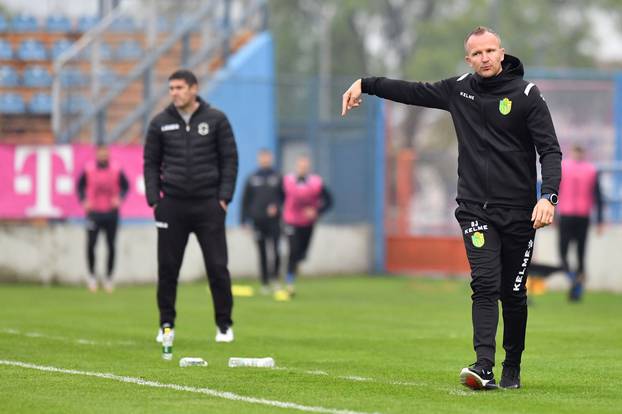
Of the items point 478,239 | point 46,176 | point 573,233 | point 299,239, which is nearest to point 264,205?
point 299,239

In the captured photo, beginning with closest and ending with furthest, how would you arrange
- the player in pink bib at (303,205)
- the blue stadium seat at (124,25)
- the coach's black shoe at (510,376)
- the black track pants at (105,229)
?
the coach's black shoe at (510,376) < the player in pink bib at (303,205) < the black track pants at (105,229) < the blue stadium seat at (124,25)

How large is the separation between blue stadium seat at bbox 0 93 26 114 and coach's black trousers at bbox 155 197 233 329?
1463 cm

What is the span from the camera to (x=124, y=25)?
26844 mm

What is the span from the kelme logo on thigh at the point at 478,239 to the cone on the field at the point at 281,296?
37.9ft

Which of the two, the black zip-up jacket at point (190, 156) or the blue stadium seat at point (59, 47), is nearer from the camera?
the black zip-up jacket at point (190, 156)

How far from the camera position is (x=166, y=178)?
43.1 ft

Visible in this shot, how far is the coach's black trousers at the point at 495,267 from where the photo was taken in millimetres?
9609

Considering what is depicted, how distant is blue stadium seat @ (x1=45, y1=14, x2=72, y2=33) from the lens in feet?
96.6

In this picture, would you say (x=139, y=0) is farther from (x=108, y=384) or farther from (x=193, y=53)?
(x=108, y=384)

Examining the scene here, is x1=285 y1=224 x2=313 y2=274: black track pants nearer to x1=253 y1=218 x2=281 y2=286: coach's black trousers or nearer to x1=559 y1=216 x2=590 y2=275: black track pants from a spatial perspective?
x1=253 y1=218 x2=281 y2=286: coach's black trousers

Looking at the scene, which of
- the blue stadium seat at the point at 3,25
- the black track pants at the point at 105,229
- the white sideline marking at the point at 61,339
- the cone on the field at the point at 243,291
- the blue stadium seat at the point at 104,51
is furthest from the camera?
the blue stadium seat at the point at 3,25

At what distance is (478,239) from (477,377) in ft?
2.85

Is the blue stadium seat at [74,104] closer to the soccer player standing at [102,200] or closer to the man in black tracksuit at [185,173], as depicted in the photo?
the soccer player standing at [102,200]

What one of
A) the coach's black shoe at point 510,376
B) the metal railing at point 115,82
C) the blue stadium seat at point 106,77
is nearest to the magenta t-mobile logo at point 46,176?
the metal railing at point 115,82
